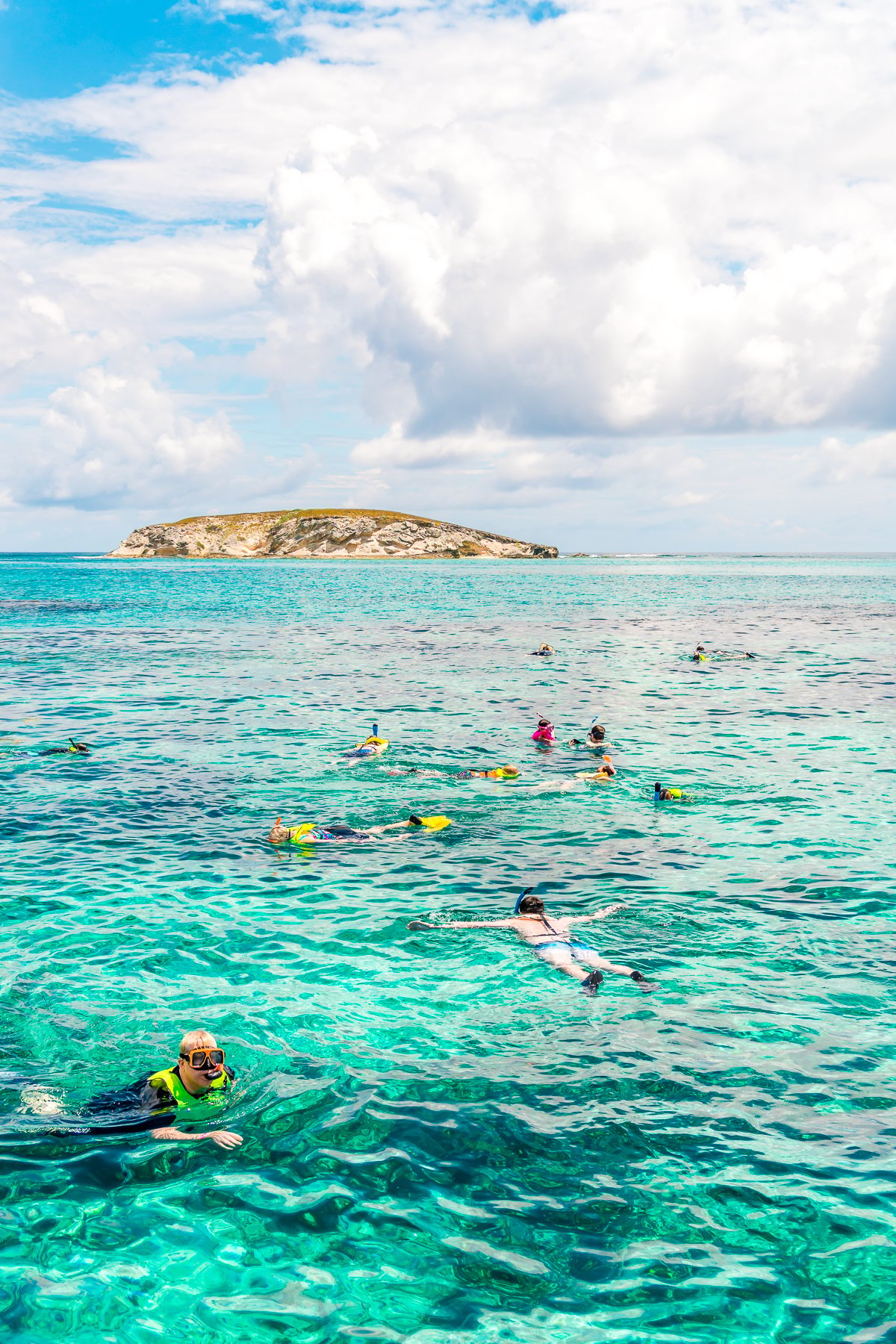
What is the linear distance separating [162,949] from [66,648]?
49.5m

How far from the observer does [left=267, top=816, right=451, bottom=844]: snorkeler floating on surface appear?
21.3 meters

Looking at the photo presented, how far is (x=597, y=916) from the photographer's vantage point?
17.2m

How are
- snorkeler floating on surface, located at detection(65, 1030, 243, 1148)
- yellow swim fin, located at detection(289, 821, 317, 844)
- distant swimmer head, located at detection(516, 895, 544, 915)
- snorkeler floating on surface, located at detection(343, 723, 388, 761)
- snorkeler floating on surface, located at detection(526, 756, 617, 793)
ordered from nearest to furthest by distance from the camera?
snorkeler floating on surface, located at detection(65, 1030, 243, 1148) → distant swimmer head, located at detection(516, 895, 544, 915) → yellow swim fin, located at detection(289, 821, 317, 844) → snorkeler floating on surface, located at detection(526, 756, 617, 793) → snorkeler floating on surface, located at detection(343, 723, 388, 761)

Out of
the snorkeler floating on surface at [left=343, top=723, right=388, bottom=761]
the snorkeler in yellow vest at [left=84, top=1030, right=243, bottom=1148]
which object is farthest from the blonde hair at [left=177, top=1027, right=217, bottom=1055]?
the snorkeler floating on surface at [left=343, top=723, right=388, bottom=761]

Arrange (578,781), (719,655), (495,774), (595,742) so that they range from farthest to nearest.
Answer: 1. (719,655)
2. (595,742)
3. (578,781)
4. (495,774)

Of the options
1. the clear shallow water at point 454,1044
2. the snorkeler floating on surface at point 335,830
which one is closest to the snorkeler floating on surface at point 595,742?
the clear shallow water at point 454,1044

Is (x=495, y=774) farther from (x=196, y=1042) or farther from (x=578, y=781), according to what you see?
(x=196, y=1042)

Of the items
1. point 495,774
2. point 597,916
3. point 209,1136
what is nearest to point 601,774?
point 495,774

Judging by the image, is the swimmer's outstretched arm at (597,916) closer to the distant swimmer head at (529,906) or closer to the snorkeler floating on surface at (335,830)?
the distant swimmer head at (529,906)

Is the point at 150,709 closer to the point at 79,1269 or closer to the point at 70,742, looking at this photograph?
the point at 70,742

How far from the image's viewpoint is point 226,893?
18.6m

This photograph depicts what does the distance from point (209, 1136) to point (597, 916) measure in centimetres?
861

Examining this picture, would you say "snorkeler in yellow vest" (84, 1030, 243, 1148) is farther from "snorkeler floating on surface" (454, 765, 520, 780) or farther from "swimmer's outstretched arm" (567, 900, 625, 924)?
"snorkeler floating on surface" (454, 765, 520, 780)

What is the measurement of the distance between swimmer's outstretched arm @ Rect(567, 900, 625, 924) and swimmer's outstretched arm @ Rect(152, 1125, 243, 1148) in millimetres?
7790
